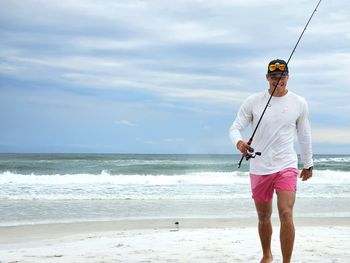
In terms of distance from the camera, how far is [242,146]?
3.80 meters

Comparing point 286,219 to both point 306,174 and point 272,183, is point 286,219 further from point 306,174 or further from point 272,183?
point 306,174

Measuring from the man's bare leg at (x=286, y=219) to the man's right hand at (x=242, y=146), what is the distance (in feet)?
1.41

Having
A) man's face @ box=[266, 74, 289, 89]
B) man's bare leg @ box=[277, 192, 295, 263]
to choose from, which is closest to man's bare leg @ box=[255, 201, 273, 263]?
man's bare leg @ box=[277, 192, 295, 263]

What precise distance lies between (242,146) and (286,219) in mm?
618

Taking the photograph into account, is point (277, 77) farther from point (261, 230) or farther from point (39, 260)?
point (39, 260)

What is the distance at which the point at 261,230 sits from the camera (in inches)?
167

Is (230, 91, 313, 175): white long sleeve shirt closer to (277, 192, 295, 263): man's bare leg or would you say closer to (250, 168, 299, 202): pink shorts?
(250, 168, 299, 202): pink shorts

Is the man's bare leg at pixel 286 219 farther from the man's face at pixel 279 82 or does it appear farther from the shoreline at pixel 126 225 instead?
the shoreline at pixel 126 225

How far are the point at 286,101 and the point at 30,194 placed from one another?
12417 millimetres

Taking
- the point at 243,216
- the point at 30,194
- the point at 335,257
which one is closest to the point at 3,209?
the point at 30,194

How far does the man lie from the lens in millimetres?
3852

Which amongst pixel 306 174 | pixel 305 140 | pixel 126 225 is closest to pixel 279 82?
pixel 305 140

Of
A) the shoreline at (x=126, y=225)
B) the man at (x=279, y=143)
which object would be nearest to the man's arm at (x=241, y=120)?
the man at (x=279, y=143)

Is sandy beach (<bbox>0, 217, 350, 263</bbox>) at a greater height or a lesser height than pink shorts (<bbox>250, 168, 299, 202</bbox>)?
lesser
